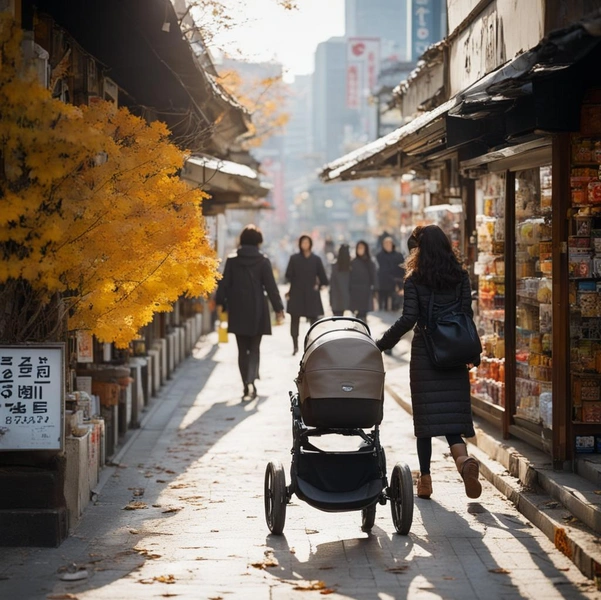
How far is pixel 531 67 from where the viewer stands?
25.7ft

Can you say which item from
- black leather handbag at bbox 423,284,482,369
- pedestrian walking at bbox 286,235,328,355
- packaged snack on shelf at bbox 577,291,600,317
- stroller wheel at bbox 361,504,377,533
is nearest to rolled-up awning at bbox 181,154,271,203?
pedestrian walking at bbox 286,235,328,355

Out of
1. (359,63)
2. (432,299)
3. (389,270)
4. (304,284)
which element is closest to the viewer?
(432,299)

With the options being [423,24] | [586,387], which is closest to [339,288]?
[423,24]

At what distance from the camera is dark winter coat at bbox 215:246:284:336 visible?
1630 cm

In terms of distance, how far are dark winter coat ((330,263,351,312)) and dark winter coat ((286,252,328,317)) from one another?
403 centimetres

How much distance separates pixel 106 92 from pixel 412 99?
30.8 feet

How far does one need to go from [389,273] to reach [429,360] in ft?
78.1

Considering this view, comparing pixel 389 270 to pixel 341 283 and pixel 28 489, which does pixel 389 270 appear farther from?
pixel 28 489

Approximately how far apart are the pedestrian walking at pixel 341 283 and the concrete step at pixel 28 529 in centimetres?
1739

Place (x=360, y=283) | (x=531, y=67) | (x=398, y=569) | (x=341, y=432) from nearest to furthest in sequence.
Answer: (x=398, y=569)
(x=531, y=67)
(x=341, y=432)
(x=360, y=283)

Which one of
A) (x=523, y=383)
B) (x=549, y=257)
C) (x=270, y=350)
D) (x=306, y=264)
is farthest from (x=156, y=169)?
(x=270, y=350)

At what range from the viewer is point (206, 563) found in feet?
24.8

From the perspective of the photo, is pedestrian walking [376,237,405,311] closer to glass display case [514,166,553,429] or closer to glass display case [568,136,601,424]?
glass display case [514,166,553,429]

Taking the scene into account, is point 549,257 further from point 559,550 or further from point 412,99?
point 412,99
